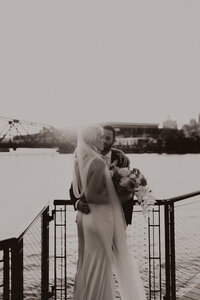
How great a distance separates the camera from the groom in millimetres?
4096

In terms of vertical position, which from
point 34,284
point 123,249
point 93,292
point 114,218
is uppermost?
point 114,218

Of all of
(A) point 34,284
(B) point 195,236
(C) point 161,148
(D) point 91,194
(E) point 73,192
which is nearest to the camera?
(D) point 91,194

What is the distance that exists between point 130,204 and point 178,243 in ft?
27.3

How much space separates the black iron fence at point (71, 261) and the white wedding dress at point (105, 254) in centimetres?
23

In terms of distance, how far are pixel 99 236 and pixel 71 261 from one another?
647 centimetres

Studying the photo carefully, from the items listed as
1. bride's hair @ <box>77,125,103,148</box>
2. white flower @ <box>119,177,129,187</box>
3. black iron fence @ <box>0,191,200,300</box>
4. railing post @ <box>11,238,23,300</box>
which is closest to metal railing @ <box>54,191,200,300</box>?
black iron fence @ <box>0,191,200,300</box>

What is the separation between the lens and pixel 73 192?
4.43 metres

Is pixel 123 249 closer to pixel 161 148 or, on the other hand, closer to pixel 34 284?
pixel 34 284

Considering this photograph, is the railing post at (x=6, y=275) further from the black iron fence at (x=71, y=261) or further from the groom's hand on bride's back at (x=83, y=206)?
the groom's hand on bride's back at (x=83, y=206)

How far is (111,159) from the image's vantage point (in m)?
5.07

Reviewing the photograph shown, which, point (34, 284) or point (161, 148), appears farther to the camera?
point (161, 148)

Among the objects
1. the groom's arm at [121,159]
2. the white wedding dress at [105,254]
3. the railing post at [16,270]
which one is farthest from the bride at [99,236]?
the railing post at [16,270]

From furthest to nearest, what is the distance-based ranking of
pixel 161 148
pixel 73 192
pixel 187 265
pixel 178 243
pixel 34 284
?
pixel 161 148 < pixel 178 243 < pixel 187 265 < pixel 34 284 < pixel 73 192

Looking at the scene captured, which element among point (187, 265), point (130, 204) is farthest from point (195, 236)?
point (130, 204)
